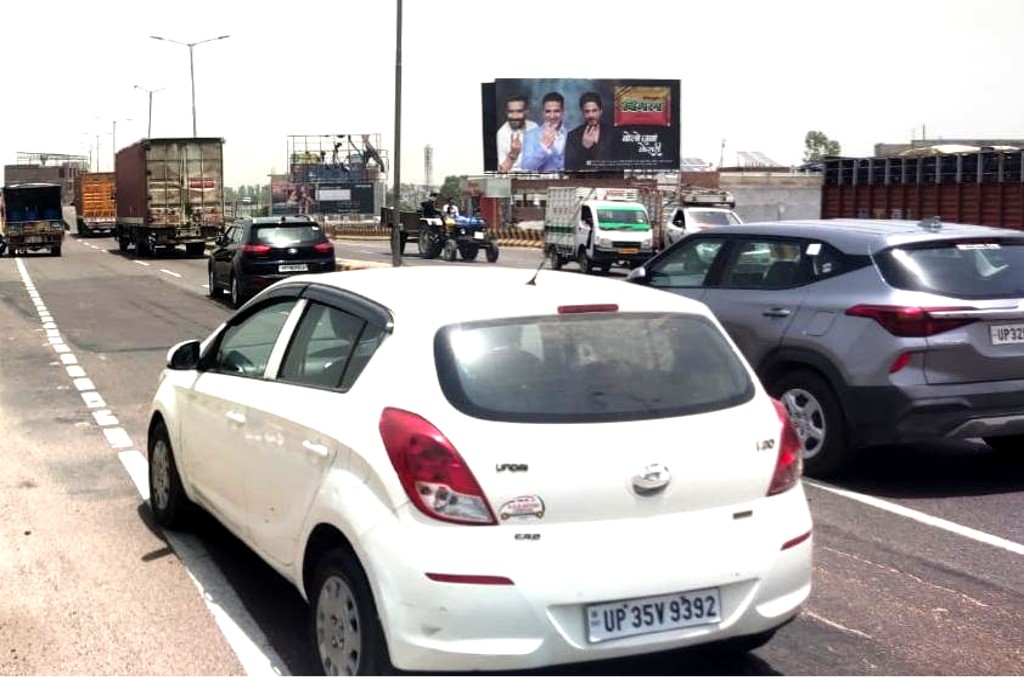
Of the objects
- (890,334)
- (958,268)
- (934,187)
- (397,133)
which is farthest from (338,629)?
(934,187)

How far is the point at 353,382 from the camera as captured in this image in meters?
3.88

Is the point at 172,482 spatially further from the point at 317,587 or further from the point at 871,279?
the point at 871,279

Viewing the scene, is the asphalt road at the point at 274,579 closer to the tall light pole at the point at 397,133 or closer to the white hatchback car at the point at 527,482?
the white hatchback car at the point at 527,482

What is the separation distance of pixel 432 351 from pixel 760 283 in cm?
474

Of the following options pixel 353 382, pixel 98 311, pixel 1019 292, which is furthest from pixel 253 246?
pixel 353 382

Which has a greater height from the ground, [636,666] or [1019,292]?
[1019,292]

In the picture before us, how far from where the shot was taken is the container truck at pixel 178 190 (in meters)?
37.3

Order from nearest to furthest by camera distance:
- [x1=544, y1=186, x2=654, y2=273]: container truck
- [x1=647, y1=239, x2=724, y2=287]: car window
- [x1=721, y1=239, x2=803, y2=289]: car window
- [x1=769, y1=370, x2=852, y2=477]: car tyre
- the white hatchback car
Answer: the white hatchback car → [x1=769, y1=370, x2=852, y2=477]: car tyre → [x1=721, y1=239, x2=803, y2=289]: car window → [x1=647, y1=239, x2=724, y2=287]: car window → [x1=544, y1=186, x2=654, y2=273]: container truck

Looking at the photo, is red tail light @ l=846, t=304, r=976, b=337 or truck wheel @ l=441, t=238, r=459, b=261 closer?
red tail light @ l=846, t=304, r=976, b=337

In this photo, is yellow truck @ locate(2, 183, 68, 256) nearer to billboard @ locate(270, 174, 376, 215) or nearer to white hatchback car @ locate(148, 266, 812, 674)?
white hatchback car @ locate(148, 266, 812, 674)

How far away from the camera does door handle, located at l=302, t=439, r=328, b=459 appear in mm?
3829

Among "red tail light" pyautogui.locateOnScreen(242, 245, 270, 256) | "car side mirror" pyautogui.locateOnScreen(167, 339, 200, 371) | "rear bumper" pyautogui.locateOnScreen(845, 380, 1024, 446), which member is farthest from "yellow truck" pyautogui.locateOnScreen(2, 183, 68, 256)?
"rear bumper" pyautogui.locateOnScreen(845, 380, 1024, 446)

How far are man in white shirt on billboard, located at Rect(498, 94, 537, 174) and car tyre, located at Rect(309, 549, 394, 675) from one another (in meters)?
67.7

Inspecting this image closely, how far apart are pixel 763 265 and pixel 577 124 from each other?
214 feet
